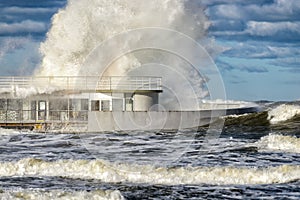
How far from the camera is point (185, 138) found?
121ft

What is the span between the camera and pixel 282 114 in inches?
2023

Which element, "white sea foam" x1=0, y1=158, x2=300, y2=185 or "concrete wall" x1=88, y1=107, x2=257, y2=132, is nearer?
"white sea foam" x1=0, y1=158, x2=300, y2=185

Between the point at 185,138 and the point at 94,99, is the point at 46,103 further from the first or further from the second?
the point at 185,138

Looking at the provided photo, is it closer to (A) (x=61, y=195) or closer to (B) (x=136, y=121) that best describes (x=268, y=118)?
(B) (x=136, y=121)

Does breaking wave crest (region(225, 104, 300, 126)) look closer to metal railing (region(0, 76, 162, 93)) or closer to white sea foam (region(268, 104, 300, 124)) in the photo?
white sea foam (region(268, 104, 300, 124))

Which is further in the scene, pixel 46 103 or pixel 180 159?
pixel 46 103

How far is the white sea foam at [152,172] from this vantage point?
2112 centimetres

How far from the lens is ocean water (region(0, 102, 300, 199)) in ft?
61.7

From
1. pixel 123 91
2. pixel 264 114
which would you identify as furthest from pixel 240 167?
pixel 264 114

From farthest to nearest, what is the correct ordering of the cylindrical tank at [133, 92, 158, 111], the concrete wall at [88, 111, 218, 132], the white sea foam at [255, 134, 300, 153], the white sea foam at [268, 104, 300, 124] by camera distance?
the white sea foam at [268, 104, 300, 124] < the cylindrical tank at [133, 92, 158, 111] < the concrete wall at [88, 111, 218, 132] < the white sea foam at [255, 134, 300, 153]

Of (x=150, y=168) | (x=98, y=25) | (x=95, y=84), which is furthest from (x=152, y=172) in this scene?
(x=98, y=25)

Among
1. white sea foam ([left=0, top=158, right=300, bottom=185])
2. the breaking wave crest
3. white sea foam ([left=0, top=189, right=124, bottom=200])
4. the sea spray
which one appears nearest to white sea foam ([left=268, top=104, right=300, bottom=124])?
the breaking wave crest

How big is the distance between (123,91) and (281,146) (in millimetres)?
16778

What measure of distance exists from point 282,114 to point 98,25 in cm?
1782
